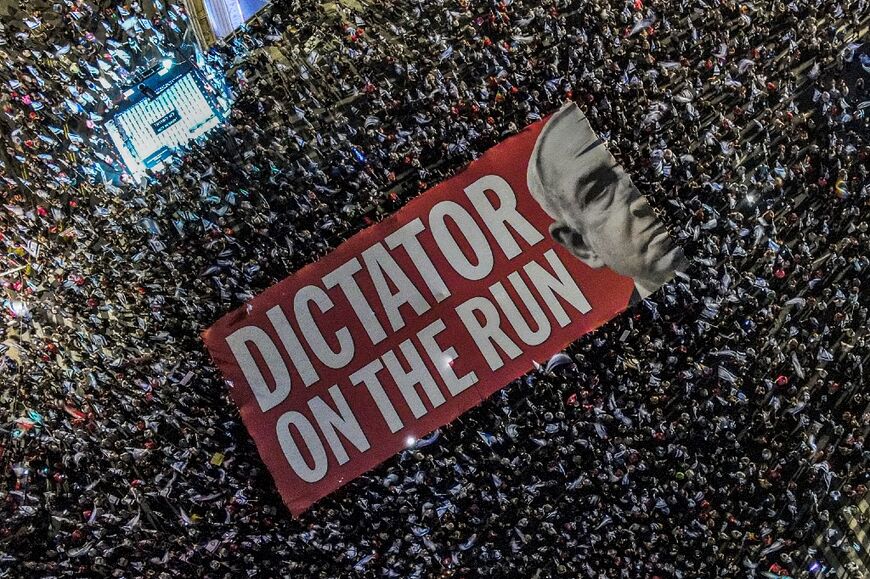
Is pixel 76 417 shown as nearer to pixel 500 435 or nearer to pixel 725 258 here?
pixel 500 435

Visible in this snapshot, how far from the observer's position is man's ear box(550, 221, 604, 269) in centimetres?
771

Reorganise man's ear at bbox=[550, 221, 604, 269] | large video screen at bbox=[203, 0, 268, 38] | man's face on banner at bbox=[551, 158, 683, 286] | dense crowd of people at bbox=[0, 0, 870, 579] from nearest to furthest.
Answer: dense crowd of people at bbox=[0, 0, 870, 579] → man's face on banner at bbox=[551, 158, 683, 286] → man's ear at bbox=[550, 221, 604, 269] → large video screen at bbox=[203, 0, 268, 38]

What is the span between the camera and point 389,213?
7.94 meters

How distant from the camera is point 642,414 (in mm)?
7312

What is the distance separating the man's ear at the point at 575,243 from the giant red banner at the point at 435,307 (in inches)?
0.5

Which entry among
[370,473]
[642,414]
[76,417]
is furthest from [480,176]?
[76,417]

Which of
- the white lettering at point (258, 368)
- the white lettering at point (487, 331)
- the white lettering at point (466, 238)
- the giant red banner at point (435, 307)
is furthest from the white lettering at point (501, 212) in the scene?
the white lettering at point (258, 368)

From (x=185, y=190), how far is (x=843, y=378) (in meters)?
8.53

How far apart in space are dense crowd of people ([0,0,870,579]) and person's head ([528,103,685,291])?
0.77ft

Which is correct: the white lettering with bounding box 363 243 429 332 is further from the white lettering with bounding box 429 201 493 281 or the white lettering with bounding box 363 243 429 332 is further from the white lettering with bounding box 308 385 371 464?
the white lettering with bounding box 308 385 371 464

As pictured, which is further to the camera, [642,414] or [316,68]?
[316,68]

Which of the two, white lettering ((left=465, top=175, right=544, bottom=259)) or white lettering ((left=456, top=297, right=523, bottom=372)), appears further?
white lettering ((left=465, top=175, right=544, bottom=259))

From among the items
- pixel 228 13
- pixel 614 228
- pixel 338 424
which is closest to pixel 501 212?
pixel 614 228

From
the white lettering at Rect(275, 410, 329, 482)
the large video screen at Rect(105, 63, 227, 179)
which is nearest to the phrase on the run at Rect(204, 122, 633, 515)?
the white lettering at Rect(275, 410, 329, 482)
